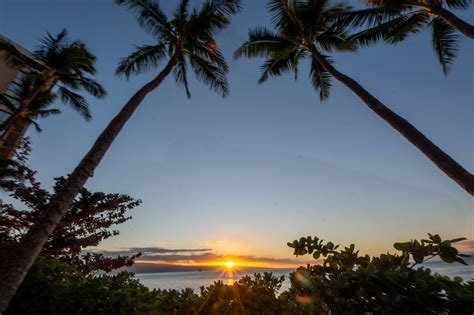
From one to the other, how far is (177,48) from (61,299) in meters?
9.55

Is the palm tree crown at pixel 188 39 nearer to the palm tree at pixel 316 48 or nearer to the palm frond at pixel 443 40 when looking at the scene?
the palm tree at pixel 316 48

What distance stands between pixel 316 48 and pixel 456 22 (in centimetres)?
462

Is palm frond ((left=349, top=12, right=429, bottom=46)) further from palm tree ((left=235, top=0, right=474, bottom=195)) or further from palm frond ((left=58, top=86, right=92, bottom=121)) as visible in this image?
palm frond ((left=58, top=86, right=92, bottom=121))

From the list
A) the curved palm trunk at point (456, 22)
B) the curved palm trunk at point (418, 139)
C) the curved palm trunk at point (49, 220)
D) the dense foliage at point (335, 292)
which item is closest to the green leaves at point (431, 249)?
the dense foliage at point (335, 292)

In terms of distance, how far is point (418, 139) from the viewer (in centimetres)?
705

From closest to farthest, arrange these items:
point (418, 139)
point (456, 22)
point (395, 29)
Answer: point (418, 139) → point (456, 22) → point (395, 29)

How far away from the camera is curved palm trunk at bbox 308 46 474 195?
6.06 meters

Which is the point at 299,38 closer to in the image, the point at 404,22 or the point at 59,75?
the point at 404,22

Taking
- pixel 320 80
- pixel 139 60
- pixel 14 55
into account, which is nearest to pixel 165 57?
pixel 139 60

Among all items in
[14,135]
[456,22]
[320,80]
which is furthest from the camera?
[14,135]

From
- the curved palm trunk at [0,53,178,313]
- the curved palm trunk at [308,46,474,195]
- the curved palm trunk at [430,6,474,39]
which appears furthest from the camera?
the curved palm trunk at [430,6,474,39]

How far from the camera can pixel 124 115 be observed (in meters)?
7.88

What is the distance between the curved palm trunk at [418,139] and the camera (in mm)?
6062

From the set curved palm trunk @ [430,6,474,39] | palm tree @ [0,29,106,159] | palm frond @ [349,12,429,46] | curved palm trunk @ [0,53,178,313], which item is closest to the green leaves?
curved palm trunk @ [0,53,178,313]
